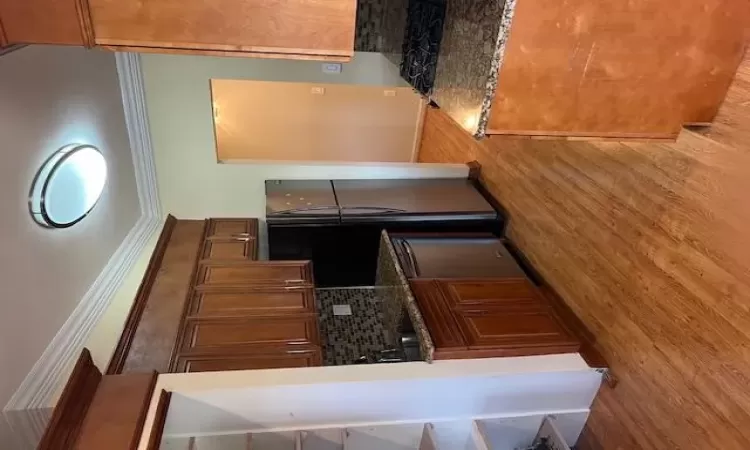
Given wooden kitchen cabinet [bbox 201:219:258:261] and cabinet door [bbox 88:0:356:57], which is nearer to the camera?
cabinet door [bbox 88:0:356:57]

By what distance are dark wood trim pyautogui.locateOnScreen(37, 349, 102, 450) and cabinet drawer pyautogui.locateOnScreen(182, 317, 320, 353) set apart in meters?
0.40

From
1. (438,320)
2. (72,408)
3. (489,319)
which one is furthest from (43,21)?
(489,319)

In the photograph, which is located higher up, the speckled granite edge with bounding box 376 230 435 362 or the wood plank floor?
the wood plank floor

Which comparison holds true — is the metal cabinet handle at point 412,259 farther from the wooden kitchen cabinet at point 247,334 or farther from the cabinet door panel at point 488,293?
the wooden kitchen cabinet at point 247,334

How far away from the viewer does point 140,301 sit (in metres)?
2.32

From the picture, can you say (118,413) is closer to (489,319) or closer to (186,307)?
(186,307)

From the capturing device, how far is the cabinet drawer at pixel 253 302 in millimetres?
2236

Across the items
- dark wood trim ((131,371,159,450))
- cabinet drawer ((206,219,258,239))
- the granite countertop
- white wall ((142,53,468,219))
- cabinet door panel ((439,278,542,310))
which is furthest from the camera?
cabinet drawer ((206,219,258,239))

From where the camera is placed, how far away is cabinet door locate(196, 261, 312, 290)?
8.05 ft

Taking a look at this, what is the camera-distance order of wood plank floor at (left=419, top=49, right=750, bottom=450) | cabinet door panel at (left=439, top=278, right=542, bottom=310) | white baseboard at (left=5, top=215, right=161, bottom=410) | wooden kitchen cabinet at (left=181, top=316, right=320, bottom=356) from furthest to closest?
cabinet door panel at (left=439, top=278, right=542, bottom=310), wooden kitchen cabinet at (left=181, top=316, right=320, bottom=356), white baseboard at (left=5, top=215, right=161, bottom=410), wood plank floor at (left=419, top=49, right=750, bottom=450)

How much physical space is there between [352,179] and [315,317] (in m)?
1.25

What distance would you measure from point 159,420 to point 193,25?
3.94 ft

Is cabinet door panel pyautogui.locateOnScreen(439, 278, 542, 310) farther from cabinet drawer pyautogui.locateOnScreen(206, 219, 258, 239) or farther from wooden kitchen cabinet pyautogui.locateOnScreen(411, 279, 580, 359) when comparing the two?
cabinet drawer pyautogui.locateOnScreen(206, 219, 258, 239)

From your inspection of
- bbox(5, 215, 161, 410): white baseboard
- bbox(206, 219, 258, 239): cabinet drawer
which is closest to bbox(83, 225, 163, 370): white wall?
bbox(5, 215, 161, 410): white baseboard
